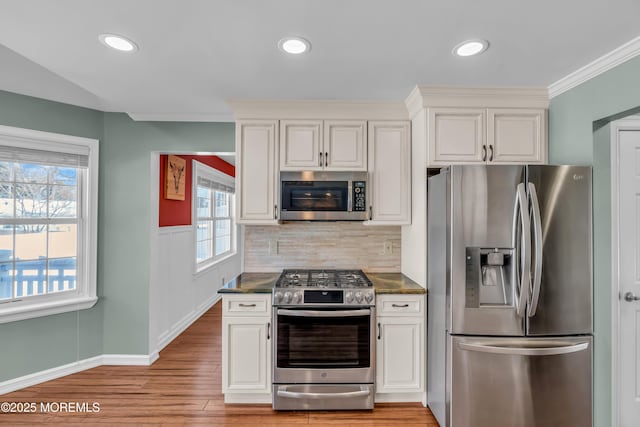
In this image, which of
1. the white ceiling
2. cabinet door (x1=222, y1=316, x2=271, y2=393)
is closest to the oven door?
cabinet door (x1=222, y1=316, x2=271, y2=393)

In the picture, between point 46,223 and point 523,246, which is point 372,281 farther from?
point 46,223

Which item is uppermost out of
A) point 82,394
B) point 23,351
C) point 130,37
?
point 130,37

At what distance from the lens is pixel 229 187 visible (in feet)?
20.0

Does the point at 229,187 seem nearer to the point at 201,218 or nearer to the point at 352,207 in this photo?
the point at 201,218

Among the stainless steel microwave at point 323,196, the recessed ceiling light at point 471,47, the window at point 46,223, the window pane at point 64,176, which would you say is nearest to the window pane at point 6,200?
the window at point 46,223

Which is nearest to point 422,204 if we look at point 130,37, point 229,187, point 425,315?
point 425,315

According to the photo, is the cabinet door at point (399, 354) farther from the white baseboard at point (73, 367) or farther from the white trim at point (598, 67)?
the white baseboard at point (73, 367)

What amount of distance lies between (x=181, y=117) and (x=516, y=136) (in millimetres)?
2875

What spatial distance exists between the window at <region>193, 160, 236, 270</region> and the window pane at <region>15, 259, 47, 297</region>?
1.85 m

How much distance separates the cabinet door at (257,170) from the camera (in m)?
2.76

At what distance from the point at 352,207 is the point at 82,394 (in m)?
2.63

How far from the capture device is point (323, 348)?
2.38m

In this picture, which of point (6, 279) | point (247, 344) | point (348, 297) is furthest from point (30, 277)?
point (348, 297)

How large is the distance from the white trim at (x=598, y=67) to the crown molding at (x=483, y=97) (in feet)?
0.35
